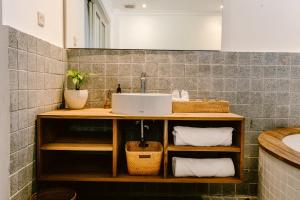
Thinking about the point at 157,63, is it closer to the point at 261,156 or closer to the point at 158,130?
the point at 158,130

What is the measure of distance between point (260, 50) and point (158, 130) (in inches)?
41.2

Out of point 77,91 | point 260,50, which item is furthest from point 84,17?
point 260,50

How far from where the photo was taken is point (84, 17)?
90.7 inches

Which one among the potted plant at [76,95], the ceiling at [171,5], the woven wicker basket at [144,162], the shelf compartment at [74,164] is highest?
the ceiling at [171,5]

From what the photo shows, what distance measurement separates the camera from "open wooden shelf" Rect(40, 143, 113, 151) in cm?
183

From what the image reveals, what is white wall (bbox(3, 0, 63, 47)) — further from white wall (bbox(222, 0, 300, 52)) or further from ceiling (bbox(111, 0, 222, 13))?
white wall (bbox(222, 0, 300, 52))

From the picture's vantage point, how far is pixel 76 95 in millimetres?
2113

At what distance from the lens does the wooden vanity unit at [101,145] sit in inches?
72.4

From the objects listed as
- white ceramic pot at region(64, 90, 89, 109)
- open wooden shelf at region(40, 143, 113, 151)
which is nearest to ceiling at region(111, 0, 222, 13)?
white ceramic pot at region(64, 90, 89, 109)

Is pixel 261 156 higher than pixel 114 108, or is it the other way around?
pixel 114 108

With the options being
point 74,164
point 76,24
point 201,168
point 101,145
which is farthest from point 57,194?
point 76,24

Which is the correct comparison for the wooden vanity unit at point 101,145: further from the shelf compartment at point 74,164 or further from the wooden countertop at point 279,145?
the wooden countertop at point 279,145

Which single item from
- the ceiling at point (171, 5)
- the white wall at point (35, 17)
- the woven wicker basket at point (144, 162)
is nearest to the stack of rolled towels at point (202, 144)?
A: the woven wicker basket at point (144, 162)

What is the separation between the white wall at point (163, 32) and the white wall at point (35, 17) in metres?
0.43
